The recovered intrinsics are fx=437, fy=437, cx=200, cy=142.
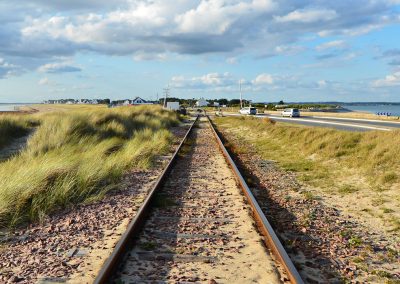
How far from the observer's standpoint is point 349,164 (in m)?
12.3

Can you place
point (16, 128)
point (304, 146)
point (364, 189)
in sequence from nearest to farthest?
point (364, 189), point (304, 146), point (16, 128)

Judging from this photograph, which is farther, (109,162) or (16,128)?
(16,128)

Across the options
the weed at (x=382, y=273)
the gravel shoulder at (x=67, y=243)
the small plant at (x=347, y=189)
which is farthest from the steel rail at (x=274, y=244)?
the small plant at (x=347, y=189)

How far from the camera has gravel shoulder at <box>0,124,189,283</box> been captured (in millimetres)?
4770

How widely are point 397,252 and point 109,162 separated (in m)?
7.80

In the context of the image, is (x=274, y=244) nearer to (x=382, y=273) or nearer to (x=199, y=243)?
(x=199, y=243)

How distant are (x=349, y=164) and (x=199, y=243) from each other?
784 cm

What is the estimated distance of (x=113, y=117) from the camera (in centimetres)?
2661

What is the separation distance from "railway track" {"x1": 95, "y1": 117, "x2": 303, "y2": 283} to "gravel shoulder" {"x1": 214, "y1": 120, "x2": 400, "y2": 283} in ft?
1.13

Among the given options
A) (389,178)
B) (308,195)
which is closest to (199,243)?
(308,195)

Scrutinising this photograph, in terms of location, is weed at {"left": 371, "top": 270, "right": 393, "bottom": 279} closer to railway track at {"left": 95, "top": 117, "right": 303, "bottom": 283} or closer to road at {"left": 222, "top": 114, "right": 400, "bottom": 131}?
railway track at {"left": 95, "top": 117, "right": 303, "bottom": 283}

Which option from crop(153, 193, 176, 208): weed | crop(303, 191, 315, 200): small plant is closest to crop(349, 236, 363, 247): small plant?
crop(303, 191, 315, 200): small plant

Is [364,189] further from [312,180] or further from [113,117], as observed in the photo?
[113,117]

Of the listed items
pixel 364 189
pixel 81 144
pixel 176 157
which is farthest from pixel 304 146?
pixel 81 144
